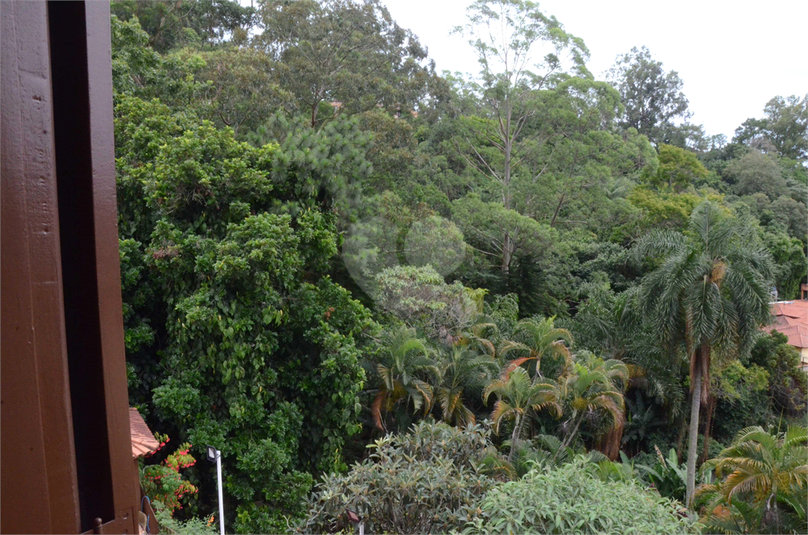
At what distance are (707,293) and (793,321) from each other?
8718 mm

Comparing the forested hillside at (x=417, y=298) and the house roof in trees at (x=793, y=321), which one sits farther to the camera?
the house roof in trees at (x=793, y=321)

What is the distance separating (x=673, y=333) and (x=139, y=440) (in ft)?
31.1

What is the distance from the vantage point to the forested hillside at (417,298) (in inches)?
271

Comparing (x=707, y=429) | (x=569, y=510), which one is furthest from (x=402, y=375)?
(x=707, y=429)

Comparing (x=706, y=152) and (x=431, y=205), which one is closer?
(x=431, y=205)

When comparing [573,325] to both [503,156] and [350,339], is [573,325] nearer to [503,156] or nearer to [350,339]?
[503,156]

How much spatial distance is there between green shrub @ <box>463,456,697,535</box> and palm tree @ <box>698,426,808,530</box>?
328cm

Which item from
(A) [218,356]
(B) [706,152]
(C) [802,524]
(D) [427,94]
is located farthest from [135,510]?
(B) [706,152]

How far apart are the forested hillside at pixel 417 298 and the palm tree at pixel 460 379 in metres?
0.06

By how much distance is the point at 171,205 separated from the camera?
821cm

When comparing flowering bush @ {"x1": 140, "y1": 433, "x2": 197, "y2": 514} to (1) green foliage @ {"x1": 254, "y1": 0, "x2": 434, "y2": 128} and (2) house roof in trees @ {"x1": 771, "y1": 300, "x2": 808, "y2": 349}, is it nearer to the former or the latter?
(1) green foliage @ {"x1": 254, "y1": 0, "x2": 434, "y2": 128}

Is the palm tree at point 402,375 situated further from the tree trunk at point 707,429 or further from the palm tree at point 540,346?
the tree trunk at point 707,429

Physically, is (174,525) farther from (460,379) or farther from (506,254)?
(506,254)

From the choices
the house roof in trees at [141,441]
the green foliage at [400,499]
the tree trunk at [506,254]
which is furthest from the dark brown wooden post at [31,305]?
the tree trunk at [506,254]
